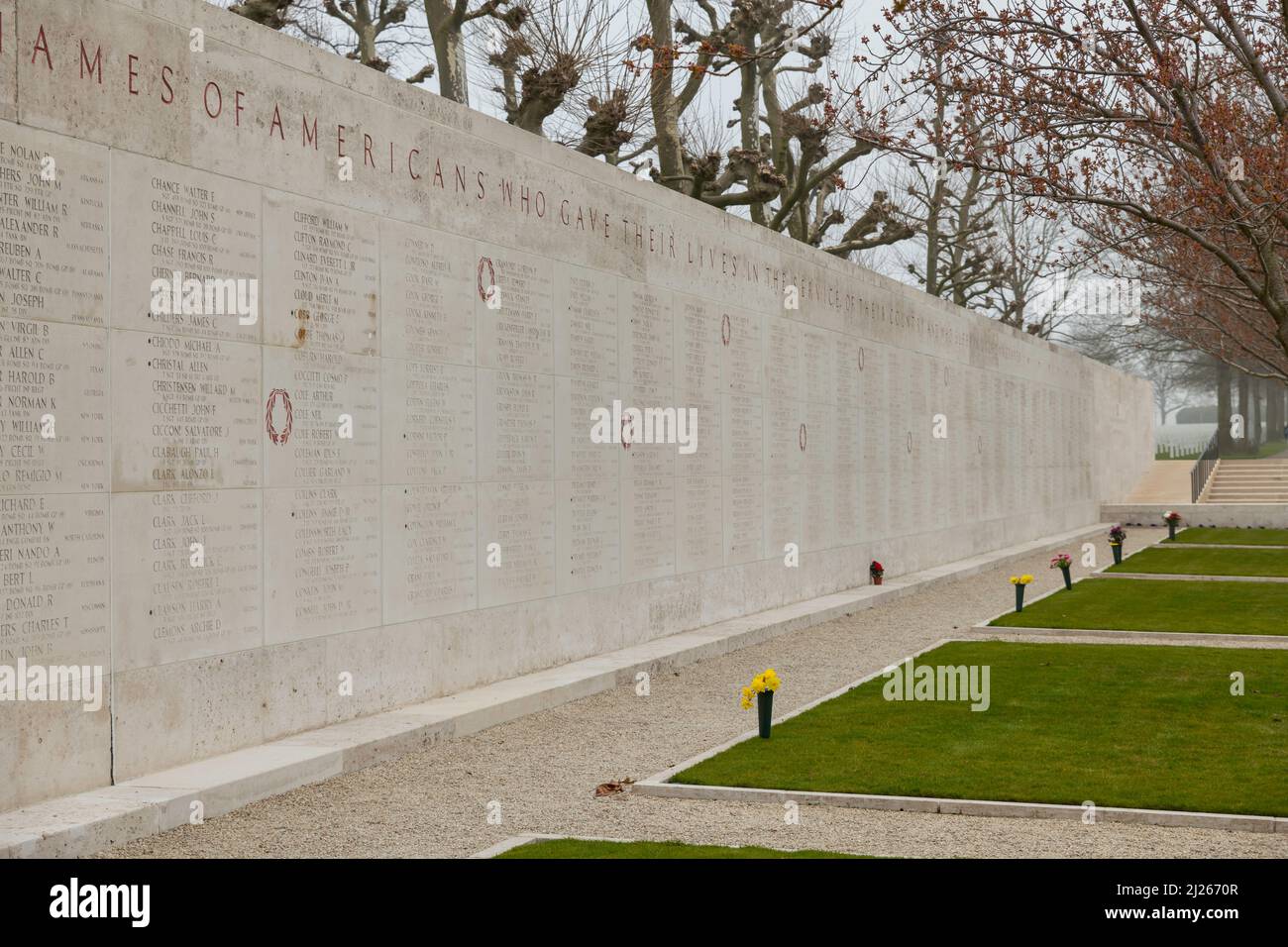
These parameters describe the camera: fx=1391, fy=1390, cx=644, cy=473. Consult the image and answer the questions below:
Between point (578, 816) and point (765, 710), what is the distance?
6.48 feet

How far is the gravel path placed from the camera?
603 centimetres

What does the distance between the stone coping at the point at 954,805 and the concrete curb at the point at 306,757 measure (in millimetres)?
1653

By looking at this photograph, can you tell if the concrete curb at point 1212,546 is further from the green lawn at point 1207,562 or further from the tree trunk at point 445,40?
the tree trunk at point 445,40

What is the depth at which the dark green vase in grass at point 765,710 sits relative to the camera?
8331mm

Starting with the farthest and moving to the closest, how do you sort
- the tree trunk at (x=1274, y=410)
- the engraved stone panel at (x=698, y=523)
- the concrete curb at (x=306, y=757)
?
the tree trunk at (x=1274, y=410)
the engraved stone panel at (x=698, y=523)
the concrete curb at (x=306, y=757)

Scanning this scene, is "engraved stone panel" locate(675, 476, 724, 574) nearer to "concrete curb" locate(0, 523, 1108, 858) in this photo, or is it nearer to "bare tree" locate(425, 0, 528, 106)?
"concrete curb" locate(0, 523, 1108, 858)

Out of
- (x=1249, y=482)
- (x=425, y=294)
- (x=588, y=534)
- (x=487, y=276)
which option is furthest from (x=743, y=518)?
(x=1249, y=482)

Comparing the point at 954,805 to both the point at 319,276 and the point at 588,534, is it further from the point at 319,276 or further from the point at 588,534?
the point at 588,534

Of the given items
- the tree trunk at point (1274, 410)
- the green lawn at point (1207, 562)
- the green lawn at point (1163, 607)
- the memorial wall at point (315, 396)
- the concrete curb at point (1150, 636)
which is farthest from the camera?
the tree trunk at point (1274, 410)

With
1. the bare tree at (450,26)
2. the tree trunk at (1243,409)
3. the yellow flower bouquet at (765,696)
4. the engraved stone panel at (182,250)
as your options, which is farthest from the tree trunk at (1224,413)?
the engraved stone panel at (182,250)

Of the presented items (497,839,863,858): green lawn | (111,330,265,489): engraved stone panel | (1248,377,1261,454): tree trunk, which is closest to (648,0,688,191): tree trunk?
(111,330,265,489): engraved stone panel

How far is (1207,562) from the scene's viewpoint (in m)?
21.6
